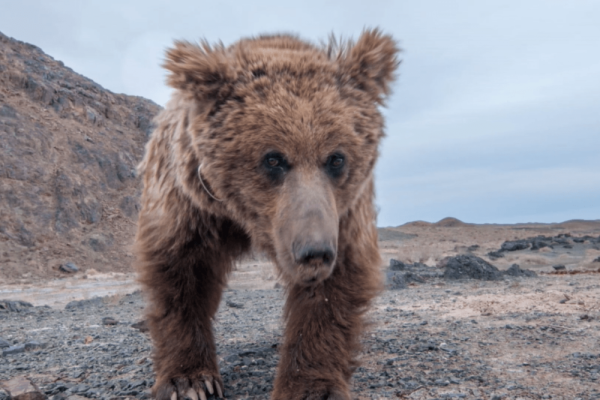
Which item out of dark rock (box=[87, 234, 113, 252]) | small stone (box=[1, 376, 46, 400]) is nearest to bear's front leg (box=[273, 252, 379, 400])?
small stone (box=[1, 376, 46, 400])

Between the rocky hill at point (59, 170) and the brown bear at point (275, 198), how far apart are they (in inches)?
742

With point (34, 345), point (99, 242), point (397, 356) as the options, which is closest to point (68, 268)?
point (99, 242)

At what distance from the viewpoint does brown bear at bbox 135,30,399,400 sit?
2953mm

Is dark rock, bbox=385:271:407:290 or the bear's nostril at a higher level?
the bear's nostril

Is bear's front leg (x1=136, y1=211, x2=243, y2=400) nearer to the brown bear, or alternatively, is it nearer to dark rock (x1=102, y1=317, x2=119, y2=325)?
the brown bear

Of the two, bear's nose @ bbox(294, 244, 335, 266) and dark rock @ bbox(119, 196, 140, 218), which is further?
dark rock @ bbox(119, 196, 140, 218)

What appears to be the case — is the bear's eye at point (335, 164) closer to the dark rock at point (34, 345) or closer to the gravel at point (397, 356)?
the gravel at point (397, 356)

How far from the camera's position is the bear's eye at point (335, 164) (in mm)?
3027

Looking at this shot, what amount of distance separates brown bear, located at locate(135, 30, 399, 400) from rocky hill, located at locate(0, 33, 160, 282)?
18849mm

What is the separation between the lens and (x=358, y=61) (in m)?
3.47

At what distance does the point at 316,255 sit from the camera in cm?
262

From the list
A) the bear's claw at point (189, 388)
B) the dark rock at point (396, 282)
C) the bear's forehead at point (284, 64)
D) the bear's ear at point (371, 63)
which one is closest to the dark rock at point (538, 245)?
the dark rock at point (396, 282)

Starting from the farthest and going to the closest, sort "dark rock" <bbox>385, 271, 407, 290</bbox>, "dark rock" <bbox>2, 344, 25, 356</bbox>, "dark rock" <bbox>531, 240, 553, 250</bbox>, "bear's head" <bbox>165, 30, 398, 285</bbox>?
"dark rock" <bbox>531, 240, 553, 250</bbox> → "dark rock" <bbox>385, 271, 407, 290</bbox> → "dark rock" <bbox>2, 344, 25, 356</bbox> → "bear's head" <bbox>165, 30, 398, 285</bbox>

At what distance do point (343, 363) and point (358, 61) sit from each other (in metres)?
1.85
